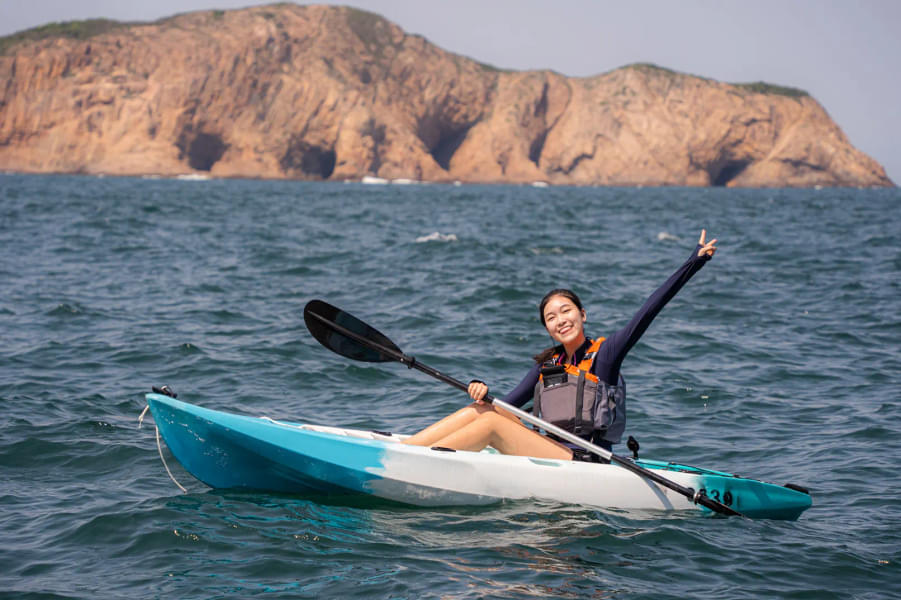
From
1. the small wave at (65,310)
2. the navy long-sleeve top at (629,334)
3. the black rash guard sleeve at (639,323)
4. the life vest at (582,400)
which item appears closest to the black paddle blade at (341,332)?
the navy long-sleeve top at (629,334)

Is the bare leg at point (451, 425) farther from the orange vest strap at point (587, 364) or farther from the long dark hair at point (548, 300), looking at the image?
the orange vest strap at point (587, 364)

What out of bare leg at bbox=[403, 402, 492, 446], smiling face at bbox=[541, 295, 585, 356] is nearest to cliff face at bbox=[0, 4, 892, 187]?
bare leg at bbox=[403, 402, 492, 446]

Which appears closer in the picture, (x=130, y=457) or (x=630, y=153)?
(x=130, y=457)

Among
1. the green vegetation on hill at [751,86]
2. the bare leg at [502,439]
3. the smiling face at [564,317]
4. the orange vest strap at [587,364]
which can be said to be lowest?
the bare leg at [502,439]

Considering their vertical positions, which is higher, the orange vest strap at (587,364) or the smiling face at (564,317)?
the smiling face at (564,317)

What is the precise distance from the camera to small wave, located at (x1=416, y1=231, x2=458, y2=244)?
21547mm

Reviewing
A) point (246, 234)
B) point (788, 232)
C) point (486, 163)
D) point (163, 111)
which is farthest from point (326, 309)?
point (486, 163)

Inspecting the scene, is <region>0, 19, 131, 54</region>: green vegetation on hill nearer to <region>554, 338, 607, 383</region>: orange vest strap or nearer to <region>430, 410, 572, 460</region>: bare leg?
<region>430, 410, 572, 460</region>: bare leg

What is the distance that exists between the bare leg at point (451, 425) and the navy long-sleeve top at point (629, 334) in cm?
23

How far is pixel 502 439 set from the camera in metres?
5.40

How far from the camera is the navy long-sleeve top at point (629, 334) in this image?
505 centimetres

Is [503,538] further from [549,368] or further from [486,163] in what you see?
[486,163]

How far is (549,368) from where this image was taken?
5359mm

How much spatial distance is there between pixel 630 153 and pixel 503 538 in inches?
4451
